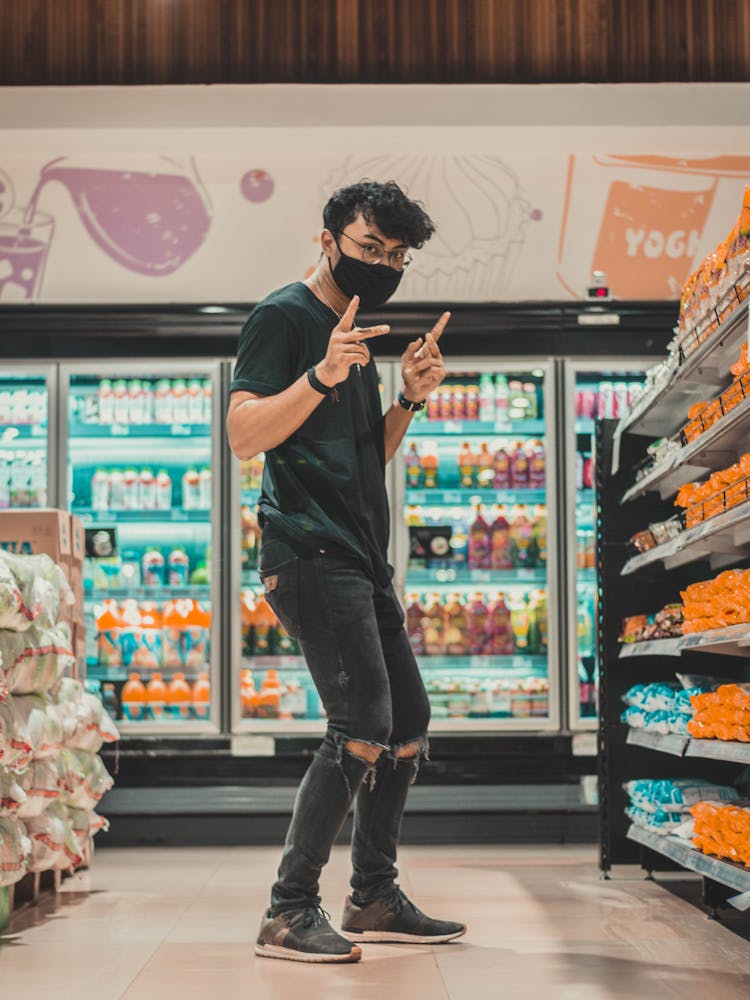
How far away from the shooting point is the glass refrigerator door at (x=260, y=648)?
5.76 meters

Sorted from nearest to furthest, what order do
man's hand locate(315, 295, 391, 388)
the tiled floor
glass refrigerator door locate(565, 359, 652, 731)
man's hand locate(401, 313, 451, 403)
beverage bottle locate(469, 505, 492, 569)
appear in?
1. the tiled floor
2. man's hand locate(315, 295, 391, 388)
3. man's hand locate(401, 313, 451, 403)
4. glass refrigerator door locate(565, 359, 652, 731)
5. beverage bottle locate(469, 505, 492, 569)

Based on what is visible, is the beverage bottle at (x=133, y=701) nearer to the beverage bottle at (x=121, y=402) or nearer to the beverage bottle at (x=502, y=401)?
the beverage bottle at (x=121, y=402)

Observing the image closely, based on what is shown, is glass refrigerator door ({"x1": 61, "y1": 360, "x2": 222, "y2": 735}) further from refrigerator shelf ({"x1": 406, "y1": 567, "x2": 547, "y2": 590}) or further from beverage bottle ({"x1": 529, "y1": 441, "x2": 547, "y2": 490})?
beverage bottle ({"x1": 529, "y1": 441, "x2": 547, "y2": 490})

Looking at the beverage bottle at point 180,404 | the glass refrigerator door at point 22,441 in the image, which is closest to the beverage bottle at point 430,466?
the beverage bottle at point 180,404

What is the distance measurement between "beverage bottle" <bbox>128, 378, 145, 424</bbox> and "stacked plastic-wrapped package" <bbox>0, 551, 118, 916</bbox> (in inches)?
73.1

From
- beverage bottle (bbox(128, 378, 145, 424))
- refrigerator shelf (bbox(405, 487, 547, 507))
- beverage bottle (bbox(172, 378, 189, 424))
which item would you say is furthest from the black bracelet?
beverage bottle (bbox(128, 378, 145, 424))

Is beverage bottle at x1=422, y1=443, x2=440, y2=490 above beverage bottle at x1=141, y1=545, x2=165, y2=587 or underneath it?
above

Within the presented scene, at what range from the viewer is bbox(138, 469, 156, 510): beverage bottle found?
19.5 feet

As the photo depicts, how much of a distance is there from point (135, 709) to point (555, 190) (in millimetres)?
3160

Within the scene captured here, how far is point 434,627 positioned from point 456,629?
10cm

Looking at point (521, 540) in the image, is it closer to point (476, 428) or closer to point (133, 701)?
point (476, 428)

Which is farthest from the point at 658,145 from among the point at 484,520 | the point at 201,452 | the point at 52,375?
the point at 52,375

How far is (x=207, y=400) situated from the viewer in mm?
6074

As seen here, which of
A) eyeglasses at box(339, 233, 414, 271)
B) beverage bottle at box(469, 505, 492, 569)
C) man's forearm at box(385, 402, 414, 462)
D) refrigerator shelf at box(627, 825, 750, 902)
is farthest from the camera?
beverage bottle at box(469, 505, 492, 569)
